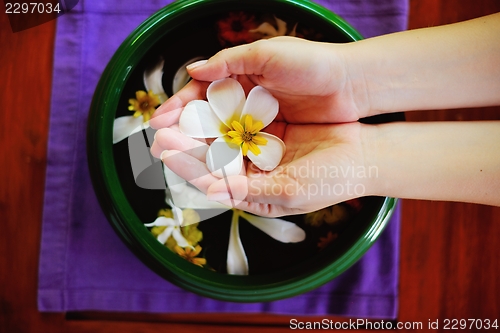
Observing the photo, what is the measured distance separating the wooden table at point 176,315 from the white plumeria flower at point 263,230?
0.09 meters

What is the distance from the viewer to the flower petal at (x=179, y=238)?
41cm

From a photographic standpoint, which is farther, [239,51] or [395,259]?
[395,259]

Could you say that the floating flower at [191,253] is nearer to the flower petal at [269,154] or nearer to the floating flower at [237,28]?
the flower petal at [269,154]

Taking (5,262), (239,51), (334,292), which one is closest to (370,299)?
(334,292)

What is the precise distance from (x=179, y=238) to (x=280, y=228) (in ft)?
0.33

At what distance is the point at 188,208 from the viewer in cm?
41

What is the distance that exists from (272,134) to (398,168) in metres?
0.12

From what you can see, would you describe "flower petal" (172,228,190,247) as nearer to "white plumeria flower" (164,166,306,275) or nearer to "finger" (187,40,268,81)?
"white plumeria flower" (164,166,306,275)

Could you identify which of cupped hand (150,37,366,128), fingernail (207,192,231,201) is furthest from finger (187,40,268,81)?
fingernail (207,192,231,201)

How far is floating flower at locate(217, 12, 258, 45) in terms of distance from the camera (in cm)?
41

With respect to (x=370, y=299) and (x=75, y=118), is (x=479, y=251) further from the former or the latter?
(x=75, y=118)

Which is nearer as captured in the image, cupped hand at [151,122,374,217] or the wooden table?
cupped hand at [151,122,374,217]

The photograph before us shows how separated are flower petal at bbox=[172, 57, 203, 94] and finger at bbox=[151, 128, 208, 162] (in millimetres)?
73

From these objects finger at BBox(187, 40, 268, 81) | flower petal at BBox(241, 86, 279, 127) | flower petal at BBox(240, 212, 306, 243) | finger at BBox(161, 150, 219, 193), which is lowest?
flower petal at BBox(240, 212, 306, 243)
